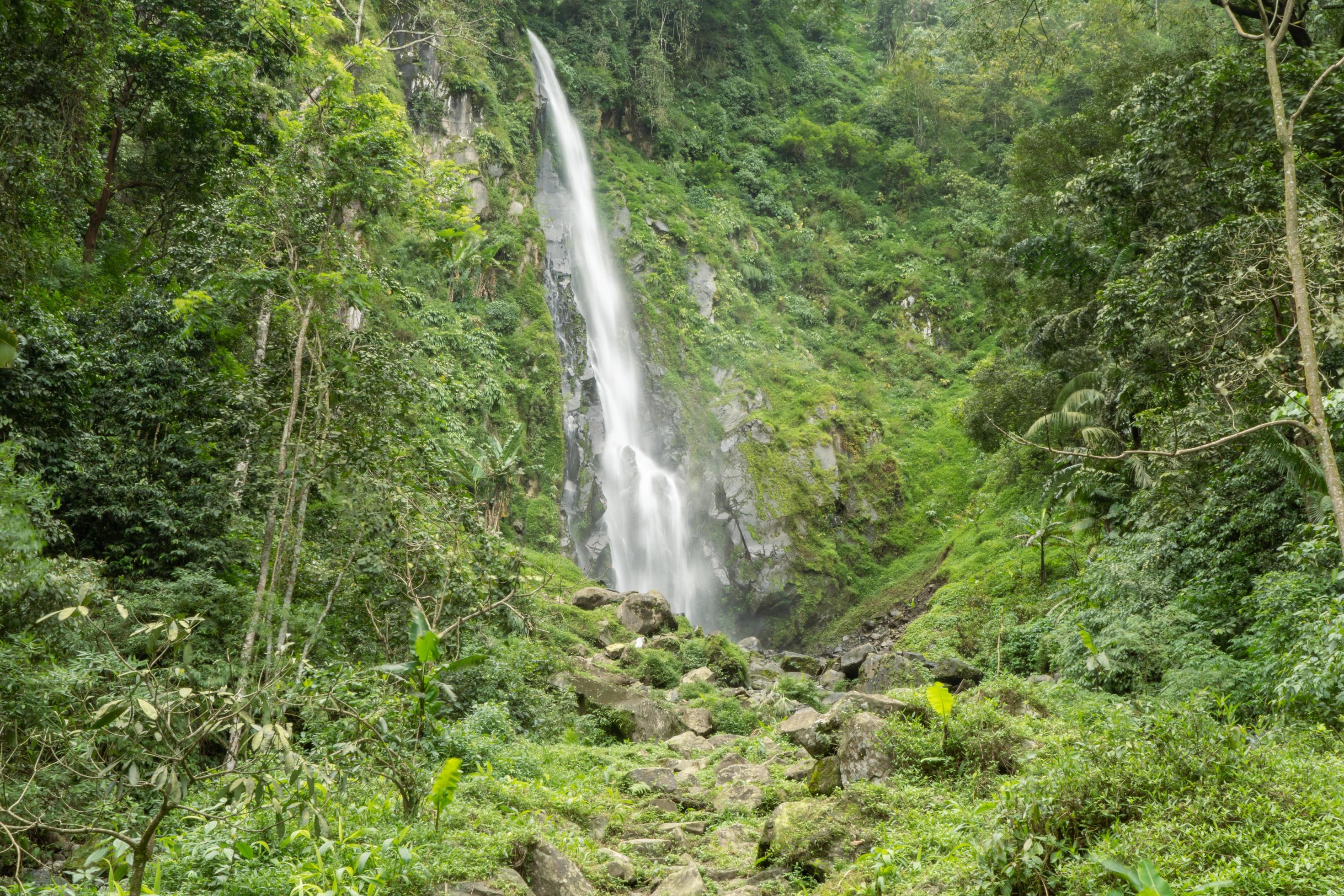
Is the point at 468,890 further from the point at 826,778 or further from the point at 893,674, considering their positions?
the point at 893,674

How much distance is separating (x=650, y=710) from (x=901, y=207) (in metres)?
34.0

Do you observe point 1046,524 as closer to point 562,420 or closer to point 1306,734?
point 1306,734

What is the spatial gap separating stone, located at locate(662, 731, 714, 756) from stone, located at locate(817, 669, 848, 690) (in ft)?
17.3

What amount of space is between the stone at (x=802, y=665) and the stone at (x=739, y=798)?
10.9 metres

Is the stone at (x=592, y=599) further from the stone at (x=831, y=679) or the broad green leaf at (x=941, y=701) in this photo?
the broad green leaf at (x=941, y=701)

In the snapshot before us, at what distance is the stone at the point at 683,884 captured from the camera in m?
Answer: 5.41

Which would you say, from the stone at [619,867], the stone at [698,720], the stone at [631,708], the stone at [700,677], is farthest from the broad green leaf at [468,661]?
the stone at [700,677]

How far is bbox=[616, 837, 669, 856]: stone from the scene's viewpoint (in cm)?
661

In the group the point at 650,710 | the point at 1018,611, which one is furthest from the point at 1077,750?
the point at 1018,611

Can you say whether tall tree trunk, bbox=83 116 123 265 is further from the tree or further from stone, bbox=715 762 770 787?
the tree

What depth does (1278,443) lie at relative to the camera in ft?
26.2

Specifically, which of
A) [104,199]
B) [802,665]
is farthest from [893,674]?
[104,199]

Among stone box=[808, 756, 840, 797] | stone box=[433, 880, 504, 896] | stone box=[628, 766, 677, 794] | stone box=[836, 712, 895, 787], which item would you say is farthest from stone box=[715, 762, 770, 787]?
stone box=[433, 880, 504, 896]

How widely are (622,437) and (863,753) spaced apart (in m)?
19.5
